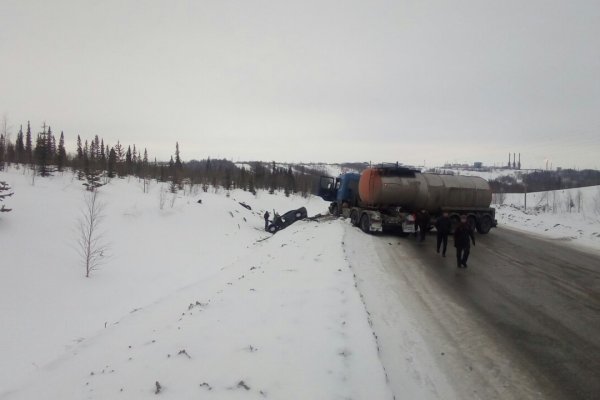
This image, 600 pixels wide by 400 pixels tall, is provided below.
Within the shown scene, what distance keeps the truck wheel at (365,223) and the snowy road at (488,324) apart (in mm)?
6383

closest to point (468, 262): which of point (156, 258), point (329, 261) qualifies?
point (329, 261)

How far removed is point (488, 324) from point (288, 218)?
27166mm

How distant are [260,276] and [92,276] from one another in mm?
10505

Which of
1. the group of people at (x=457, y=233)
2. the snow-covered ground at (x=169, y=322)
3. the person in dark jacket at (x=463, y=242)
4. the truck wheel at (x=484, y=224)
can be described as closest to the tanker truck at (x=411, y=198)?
the truck wheel at (x=484, y=224)

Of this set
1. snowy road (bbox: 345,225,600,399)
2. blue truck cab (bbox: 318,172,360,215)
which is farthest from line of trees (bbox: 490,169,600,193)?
snowy road (bbox: 345,225,600,399)

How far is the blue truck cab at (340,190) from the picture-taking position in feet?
79.9

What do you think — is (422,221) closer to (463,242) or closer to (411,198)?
(411,198)

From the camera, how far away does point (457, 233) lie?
11883 mm

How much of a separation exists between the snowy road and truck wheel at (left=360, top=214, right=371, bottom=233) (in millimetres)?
6383

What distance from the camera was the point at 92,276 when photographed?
17016mm

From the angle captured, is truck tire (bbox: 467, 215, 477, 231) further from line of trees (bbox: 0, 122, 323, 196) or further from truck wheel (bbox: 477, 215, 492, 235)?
line of trees (bbox: 0, 122, 323, 196)

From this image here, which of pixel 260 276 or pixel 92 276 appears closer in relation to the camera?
pixel 260 276

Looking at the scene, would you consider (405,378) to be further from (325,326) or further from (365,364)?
(325,326)

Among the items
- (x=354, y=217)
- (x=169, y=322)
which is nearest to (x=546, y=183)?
(x=354, y=217)
